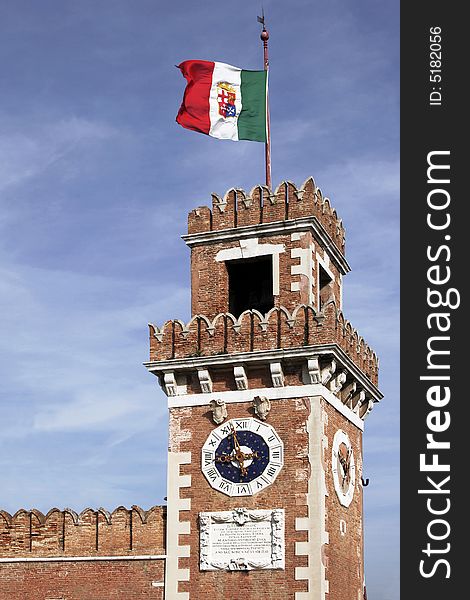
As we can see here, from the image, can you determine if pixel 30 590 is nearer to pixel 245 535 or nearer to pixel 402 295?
pixel 245 535

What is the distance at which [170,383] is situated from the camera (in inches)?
1199

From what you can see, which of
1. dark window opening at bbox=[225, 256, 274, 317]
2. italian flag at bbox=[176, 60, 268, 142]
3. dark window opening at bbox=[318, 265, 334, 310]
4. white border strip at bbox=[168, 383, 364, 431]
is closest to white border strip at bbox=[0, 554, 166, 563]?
white border strip at bbox=[168, 383, 364, 431]

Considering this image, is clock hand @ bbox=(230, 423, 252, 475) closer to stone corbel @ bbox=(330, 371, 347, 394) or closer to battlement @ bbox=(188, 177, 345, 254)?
stone corbel @ bbox=(330, 371, 347, 394)

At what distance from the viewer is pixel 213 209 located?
106ft

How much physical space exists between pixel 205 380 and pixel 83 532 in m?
5.41

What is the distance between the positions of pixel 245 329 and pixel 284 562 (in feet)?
20.3

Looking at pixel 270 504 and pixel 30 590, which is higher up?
pixel 270 504

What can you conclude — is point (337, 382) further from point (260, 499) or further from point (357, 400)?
point (260, 499)

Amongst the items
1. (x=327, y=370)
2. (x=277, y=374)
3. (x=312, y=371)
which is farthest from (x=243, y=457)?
(x=327, y=370)

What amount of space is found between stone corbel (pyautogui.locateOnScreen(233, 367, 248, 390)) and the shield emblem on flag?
8.16m

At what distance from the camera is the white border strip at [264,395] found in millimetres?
29000

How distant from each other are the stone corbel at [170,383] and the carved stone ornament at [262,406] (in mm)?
2538

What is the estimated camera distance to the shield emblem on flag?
33125 millimetres

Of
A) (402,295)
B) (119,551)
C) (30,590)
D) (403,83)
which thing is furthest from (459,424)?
(30,590)
